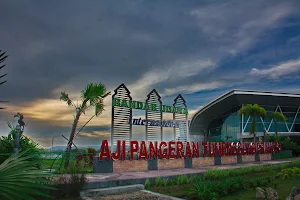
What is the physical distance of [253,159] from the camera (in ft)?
106

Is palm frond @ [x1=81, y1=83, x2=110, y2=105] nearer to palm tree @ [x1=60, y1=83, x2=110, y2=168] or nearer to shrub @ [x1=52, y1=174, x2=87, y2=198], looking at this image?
palm tree @ [x1=60, y1=83, x2=110, y2=168]

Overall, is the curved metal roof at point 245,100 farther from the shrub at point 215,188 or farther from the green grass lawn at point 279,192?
the shrub at point 215,188

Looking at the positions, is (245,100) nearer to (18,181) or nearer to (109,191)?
(109,191)

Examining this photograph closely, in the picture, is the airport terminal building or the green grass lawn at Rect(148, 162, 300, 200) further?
the airport terminal building

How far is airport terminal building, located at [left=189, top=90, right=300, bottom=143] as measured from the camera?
52828 mm

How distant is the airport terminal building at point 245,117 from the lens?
173 ft

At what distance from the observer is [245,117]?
55.8 meters

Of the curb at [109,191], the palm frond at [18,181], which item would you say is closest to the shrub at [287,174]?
the curb at [109,191]

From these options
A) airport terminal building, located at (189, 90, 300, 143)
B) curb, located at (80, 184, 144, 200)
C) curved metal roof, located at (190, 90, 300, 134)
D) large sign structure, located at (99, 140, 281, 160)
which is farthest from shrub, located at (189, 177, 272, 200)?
curved metal roof, located at (190, 90, 300, 134)

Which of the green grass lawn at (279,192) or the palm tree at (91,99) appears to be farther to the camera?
the palm tree at (91,99)

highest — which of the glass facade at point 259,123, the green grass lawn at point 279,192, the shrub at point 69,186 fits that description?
the glass facade at point 259,123

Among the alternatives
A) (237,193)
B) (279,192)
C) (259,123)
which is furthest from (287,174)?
(259,123)

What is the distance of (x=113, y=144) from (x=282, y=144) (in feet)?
98.6

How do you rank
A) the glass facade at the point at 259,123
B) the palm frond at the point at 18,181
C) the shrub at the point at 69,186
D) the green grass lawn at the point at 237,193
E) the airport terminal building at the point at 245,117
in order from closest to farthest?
the palm frond at the point at 18,181 → the shrub at the point at 69,186 → the green grass lawn at the point at 237,193 → the airport terminal building at the point at 245,117 → the glass facade at the point at 259,123
